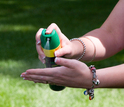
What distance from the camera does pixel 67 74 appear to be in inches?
57.2

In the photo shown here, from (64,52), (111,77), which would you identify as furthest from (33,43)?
(111,77)

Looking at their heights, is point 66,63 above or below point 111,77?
above

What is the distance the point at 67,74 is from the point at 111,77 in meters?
0.30

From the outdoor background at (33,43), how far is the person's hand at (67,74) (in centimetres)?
43

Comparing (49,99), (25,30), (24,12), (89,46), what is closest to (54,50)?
(89,46)

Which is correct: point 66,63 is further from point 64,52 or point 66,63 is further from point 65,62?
point 64,52

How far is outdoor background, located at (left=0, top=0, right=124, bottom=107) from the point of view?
2.68 m

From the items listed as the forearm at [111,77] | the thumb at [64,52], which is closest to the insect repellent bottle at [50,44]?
the thumb at [64,52]

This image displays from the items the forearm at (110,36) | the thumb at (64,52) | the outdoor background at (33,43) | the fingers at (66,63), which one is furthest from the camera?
the outdoor background at (33,43)

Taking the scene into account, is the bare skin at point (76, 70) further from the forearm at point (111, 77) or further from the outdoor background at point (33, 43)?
the outdoor background at point (33, 43)

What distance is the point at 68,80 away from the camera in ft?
4.86

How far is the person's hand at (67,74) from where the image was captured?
4.69ft

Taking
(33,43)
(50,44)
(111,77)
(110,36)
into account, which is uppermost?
(50,44)

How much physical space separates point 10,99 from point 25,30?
2.77 meters
